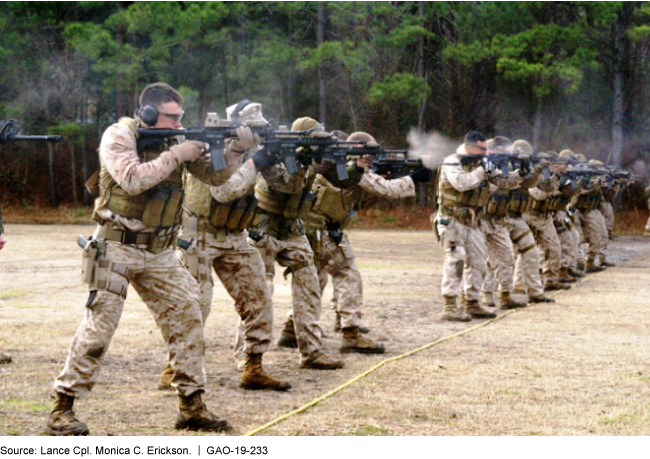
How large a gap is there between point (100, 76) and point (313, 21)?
8328 mm

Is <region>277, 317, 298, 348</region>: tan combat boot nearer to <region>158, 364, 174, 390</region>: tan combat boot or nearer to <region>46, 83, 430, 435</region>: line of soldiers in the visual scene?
<region>46, 83, 430, 435</region>: line of soldiers

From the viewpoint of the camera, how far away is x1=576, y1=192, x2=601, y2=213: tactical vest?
17641mm

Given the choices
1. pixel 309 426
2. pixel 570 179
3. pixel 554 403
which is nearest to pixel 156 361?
pixel 309 426

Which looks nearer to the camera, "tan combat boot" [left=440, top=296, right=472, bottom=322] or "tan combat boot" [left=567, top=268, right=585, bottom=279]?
"tan combat boot" [left=440, top=296, right=472, bottom=322]

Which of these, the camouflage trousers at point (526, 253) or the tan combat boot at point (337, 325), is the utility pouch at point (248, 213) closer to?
the tan combat boot at point (337, 325)

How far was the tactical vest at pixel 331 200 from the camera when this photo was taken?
916cm

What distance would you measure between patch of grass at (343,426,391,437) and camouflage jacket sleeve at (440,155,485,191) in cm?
556

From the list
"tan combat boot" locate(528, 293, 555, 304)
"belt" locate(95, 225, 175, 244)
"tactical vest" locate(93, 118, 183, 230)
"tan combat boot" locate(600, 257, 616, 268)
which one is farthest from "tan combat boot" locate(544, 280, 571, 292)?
"belt" locate(95, 225, 175, 244)

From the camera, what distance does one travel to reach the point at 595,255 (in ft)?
59.5

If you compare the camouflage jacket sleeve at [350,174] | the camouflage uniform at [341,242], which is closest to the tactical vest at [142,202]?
the camouflage jacket sleeve at [350,174]

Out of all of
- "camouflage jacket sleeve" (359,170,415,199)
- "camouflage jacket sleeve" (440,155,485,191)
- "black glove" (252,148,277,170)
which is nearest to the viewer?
"black glove" (252,148,277,170)

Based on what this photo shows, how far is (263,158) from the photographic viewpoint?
24.2ft

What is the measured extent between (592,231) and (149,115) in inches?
537

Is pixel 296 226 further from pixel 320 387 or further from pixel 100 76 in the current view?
pixel 100 76
